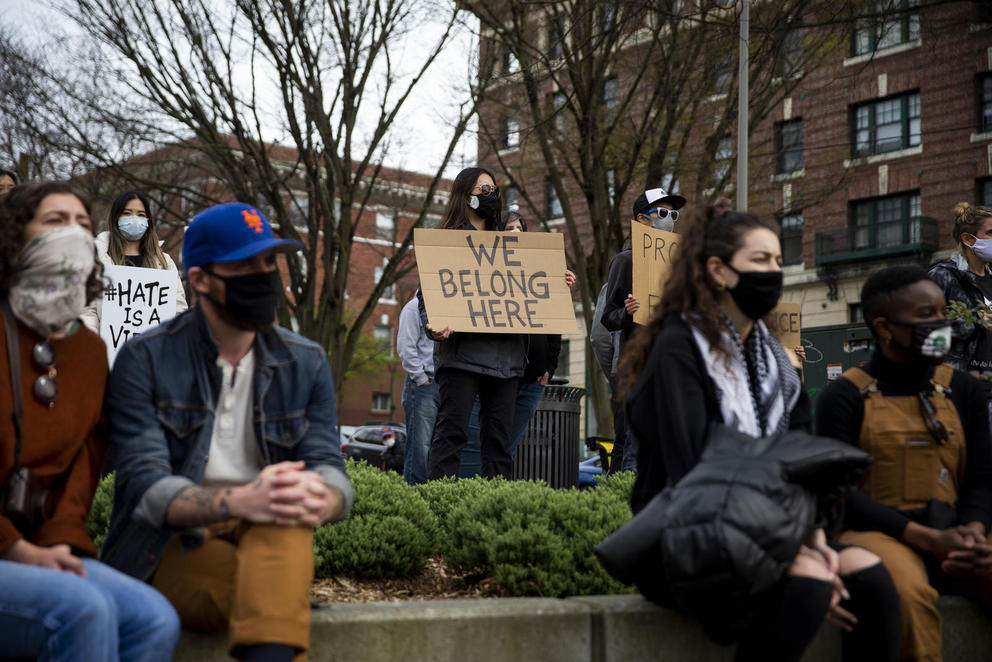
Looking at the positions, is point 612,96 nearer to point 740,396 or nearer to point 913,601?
point 740,396

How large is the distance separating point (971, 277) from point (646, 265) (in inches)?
75.6

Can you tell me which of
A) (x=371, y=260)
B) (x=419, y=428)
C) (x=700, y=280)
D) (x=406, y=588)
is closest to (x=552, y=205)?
(x=371, y=260)

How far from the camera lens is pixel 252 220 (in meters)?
3.24

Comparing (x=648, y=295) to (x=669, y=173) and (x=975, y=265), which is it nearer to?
(x=975, y=265)

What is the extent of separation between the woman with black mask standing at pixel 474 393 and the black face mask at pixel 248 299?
3235 millimetres

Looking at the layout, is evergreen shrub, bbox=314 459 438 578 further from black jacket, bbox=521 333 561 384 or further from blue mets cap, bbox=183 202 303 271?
black jacket, bbox=521 333 561 384

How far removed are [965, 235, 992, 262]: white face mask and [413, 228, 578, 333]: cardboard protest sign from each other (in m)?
2.34

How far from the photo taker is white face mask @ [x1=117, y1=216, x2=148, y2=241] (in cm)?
644

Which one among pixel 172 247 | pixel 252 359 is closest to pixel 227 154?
pixel 172 247

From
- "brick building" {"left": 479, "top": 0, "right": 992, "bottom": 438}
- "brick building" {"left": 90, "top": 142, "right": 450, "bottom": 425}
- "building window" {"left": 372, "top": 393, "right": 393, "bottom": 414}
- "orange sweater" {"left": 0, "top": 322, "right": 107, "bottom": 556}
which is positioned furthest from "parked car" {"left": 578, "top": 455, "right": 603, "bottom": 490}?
"building window" {"left": 372, "top": 393, "right": 393, "bottom": 414}

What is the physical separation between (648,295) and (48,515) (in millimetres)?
4559

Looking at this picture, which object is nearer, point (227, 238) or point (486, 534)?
point (227, 238)

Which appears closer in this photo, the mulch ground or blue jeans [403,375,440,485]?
the mulch ground

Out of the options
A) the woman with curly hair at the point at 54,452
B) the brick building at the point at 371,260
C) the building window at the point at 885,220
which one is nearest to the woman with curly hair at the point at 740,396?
the woman with curly hair at the point at 54,452
